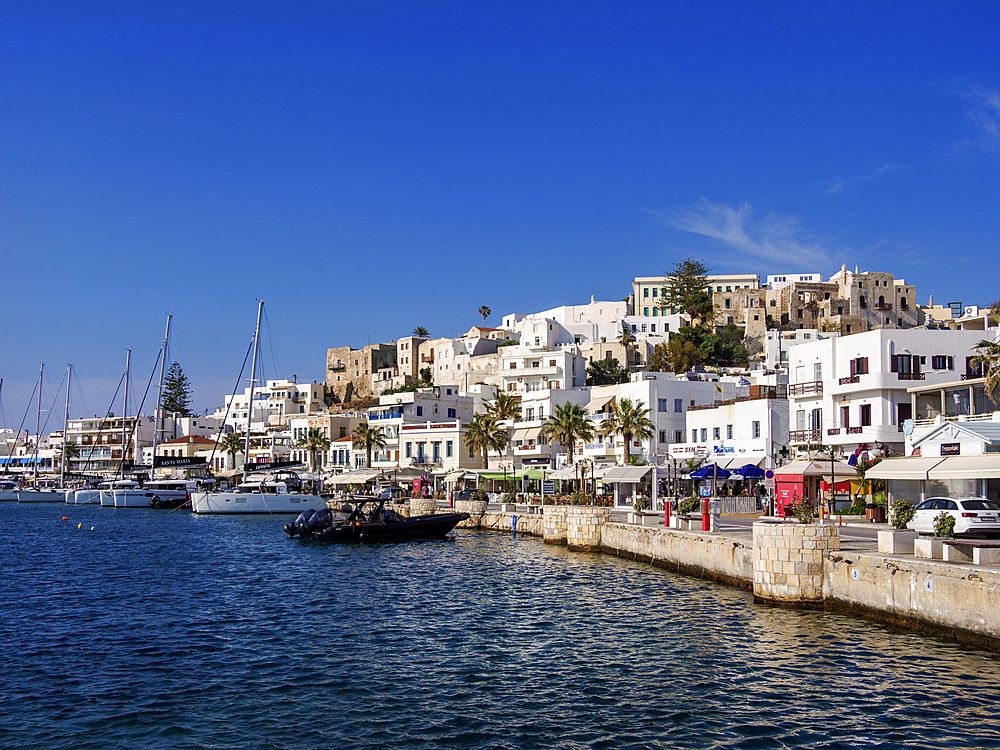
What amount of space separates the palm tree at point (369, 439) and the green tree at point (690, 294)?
188 ft

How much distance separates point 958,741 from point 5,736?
15.8m

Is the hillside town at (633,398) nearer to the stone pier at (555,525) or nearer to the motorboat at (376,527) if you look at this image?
the stone pier at (555,525)

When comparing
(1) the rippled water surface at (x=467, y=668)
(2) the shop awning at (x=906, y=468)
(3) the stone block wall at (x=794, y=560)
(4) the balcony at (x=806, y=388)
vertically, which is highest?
(4) the balcony at (x=806, y=388)

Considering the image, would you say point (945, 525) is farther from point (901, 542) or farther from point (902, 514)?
point (902, 514)

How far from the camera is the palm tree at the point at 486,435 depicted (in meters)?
70.5

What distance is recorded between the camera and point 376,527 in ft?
159

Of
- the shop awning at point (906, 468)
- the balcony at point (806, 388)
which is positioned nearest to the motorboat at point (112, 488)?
the balcony at point (806, 388)

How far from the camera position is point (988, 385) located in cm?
3197

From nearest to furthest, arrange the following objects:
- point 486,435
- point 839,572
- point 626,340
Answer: point 839,572 < point 486,435 < point 626,340

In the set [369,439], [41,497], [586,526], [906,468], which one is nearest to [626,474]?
[586,526]

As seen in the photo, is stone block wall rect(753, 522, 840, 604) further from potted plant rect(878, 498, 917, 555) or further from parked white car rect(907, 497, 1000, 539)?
parked white car rect(907, 497, 1000, 539)

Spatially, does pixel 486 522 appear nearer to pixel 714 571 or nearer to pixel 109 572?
pixel 109 572

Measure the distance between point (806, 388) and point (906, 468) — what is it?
54.3 feet

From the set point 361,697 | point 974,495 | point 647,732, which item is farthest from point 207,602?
point 974,495
